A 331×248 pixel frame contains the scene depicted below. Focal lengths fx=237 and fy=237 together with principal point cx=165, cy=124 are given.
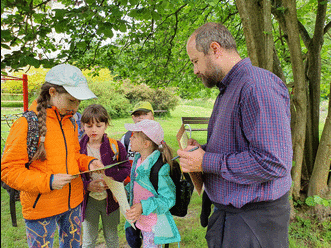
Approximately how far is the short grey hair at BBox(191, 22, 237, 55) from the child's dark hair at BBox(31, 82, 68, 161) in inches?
40.8

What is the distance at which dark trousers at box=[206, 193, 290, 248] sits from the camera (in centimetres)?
136

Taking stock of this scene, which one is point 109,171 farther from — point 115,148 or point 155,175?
point 155,175

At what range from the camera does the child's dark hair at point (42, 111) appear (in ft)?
5.40

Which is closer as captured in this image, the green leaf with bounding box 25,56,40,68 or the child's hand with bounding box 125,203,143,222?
the green leaf with bounding box 25,56,40,68

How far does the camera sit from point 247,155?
48.4 inches

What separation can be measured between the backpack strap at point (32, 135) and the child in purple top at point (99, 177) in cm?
83

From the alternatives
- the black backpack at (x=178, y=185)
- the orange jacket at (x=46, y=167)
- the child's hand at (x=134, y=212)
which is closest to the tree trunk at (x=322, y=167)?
the black backpack at (x=178, y=185)

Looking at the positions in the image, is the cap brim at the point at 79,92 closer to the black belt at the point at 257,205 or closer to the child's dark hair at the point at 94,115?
the child's dark hair at the point at 94,115

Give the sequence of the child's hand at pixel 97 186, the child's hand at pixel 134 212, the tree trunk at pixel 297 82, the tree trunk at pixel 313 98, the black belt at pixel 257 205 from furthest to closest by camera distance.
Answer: the tree trunk at pixel 313 98
the tree trunk at pixel 297 82
the child's hand at pixel 97 186
the child's hand at pixel 134 212
the black belt at pixel 257 205

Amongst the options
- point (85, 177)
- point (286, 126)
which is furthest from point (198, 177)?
point (85, 177)

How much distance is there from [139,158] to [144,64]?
4079mm

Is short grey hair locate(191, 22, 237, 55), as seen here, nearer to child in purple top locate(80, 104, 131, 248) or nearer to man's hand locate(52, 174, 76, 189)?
man's hand locate(52, 174, 76, 189)

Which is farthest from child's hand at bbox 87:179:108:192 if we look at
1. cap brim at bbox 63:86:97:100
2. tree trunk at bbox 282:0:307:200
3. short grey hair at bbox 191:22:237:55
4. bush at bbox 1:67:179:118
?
bush at bbox 1:67:179:118

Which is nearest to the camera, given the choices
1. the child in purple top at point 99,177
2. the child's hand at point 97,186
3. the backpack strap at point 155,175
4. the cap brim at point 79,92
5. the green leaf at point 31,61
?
the green leaf at point 31,61
